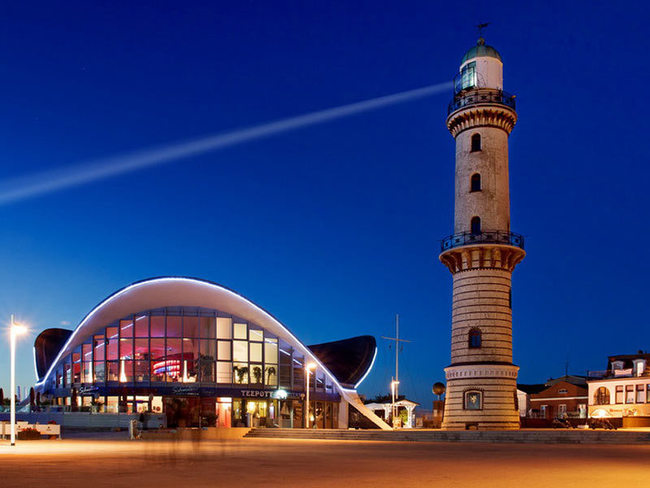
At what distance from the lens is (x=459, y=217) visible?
42062mm

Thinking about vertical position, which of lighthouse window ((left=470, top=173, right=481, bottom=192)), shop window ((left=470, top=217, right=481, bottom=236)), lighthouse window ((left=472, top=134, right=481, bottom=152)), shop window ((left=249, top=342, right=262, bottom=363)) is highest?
lighthouse window ((left=472, top=134, right=481, bottom=152))

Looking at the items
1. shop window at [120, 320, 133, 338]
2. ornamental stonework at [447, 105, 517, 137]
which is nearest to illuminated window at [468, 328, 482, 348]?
ornamental stonework at [447, 105, 517, 137]

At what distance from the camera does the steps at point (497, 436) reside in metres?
29.8

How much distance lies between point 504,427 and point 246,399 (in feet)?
55.7

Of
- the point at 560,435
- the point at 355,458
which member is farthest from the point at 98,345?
the point at 355,458

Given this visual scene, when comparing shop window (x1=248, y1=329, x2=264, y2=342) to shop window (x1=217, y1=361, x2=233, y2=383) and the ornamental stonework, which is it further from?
the ornamental stonework

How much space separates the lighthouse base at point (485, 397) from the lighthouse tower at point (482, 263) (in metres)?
0.05

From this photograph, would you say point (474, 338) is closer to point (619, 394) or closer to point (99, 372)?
point (99, 372)

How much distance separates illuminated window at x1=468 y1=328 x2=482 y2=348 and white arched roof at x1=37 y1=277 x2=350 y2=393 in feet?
45.7

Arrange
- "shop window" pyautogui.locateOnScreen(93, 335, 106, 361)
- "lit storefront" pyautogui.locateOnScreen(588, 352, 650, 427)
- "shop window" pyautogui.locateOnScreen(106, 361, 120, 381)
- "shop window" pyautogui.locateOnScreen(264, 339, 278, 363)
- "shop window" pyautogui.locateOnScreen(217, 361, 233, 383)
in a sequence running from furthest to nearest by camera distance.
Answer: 1. "lit storefront" pyautogui.locateOnScreen(588, 352, 650, 427)
2. "shop window" pyautogui.locateOnScreen(264, 339, 278, 363)
3. "shop window" pyautogui.locateOnScreen(217, 361, 233, 383)
4. "shop window" pyautogui.locateOnScreen(93, 335, 106, 361)
5. "shop window" pyautogui.locateOnScreen(106, 361, 120, 381)

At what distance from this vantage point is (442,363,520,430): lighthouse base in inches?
1551

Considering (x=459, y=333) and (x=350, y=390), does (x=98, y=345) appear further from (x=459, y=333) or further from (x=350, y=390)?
(x=459, y=333)

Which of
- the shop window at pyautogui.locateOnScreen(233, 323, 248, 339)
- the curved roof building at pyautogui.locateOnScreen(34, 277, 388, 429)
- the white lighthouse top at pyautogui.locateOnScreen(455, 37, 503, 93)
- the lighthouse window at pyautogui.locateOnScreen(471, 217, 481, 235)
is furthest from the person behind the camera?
the shop window at pyautogui.locateOnScreen(233, 323, 248, 339)

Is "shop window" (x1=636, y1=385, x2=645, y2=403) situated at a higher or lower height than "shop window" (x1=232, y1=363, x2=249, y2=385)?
lower
